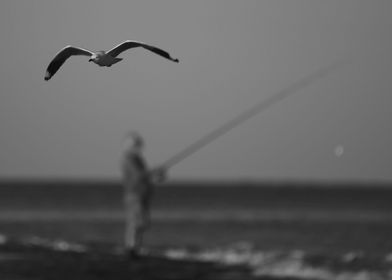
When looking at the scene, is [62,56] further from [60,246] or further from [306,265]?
[60,246]

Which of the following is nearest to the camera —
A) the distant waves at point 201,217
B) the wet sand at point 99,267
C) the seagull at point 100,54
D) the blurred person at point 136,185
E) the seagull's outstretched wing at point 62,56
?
the seagull at point 100,54

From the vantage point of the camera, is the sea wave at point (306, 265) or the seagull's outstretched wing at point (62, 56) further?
the sea wave at point (306, 265)

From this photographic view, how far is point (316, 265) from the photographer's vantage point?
Answer: 19500 mm

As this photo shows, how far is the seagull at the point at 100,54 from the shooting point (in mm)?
2035

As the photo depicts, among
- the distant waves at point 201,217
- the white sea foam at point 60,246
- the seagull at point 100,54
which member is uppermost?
the distant waves at point 201,217

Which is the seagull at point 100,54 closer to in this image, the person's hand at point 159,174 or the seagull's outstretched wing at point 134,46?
the seagull's outstretched wing at point 134,46

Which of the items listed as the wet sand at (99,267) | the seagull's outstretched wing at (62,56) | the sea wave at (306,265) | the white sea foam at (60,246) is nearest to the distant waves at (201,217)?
the white sea foam at (60,246)

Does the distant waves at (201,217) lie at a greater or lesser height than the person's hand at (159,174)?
greater

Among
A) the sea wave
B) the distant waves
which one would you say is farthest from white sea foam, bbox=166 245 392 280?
the distant waves

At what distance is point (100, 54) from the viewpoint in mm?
2051

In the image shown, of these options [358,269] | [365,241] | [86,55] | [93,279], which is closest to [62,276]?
[93,279]

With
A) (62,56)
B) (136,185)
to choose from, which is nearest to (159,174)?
(136,185)

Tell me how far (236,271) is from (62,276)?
3842mm

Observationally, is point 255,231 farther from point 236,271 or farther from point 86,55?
point 86,55
